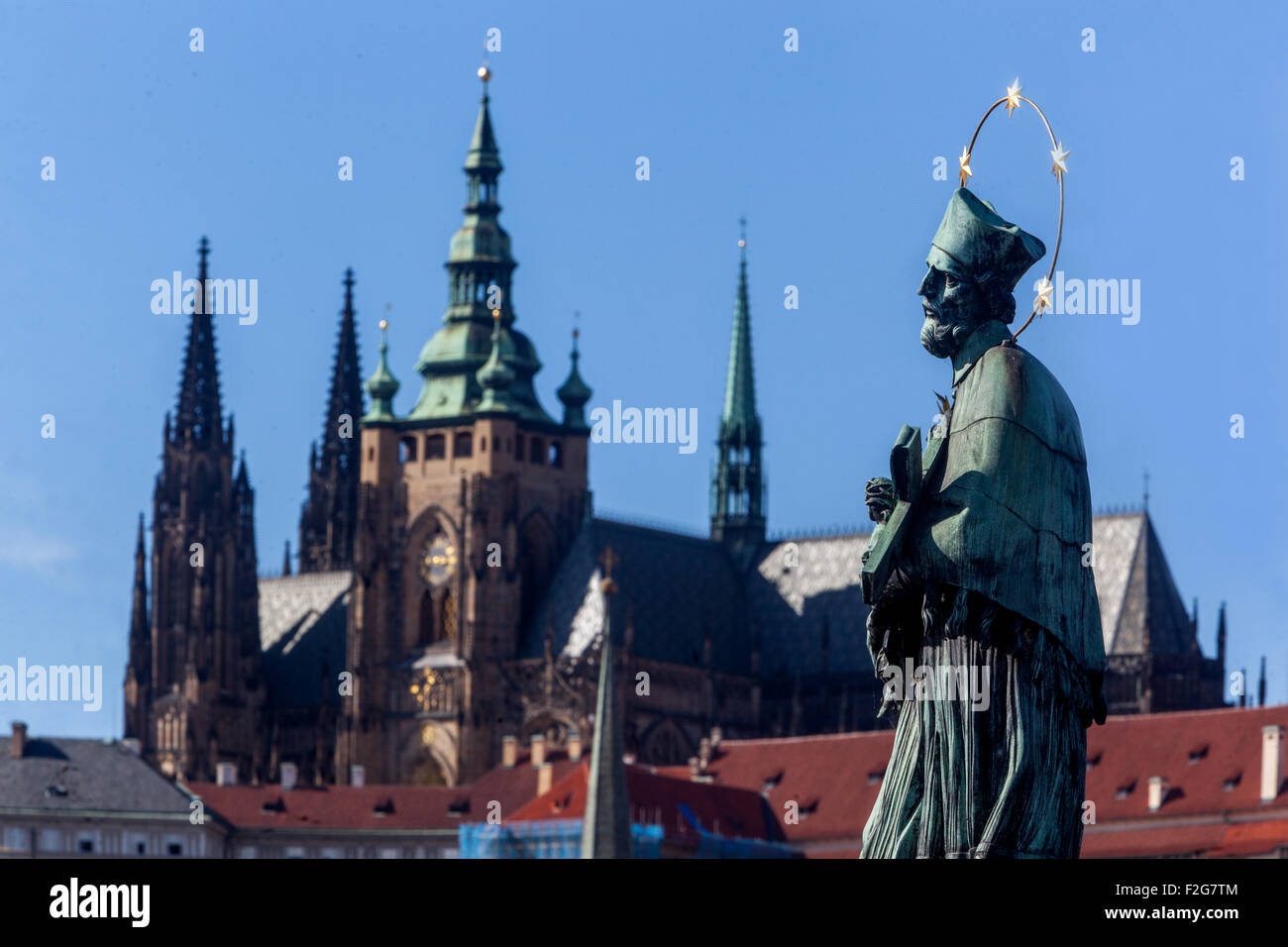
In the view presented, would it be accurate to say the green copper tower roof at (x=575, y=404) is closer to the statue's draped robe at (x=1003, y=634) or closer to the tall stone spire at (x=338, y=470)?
the tall stone spire at (x=338, y=470)

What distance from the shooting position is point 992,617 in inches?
623

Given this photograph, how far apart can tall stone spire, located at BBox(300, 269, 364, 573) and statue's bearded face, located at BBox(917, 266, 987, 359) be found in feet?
453

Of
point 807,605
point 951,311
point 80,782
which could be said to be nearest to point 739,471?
point 807,605

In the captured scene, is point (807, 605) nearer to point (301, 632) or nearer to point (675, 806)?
point (301, 632)

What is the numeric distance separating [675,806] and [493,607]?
79.7 ft

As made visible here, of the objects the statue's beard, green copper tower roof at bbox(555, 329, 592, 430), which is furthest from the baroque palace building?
the statue's beard

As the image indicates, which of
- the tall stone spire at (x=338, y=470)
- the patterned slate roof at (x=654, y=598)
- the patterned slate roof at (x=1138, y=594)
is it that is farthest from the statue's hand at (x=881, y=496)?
the tall stone spire at (x=338, y=470)

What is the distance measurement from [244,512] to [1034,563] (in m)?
128

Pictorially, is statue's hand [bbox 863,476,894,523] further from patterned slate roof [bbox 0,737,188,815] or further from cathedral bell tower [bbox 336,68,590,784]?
cathedral bell tower [bbox 336,68,590,784]

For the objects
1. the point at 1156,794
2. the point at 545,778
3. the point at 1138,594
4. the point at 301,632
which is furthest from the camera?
the point at 301,632

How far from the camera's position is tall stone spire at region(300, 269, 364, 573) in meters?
155

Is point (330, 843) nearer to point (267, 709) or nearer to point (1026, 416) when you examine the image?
point (267, 709)
